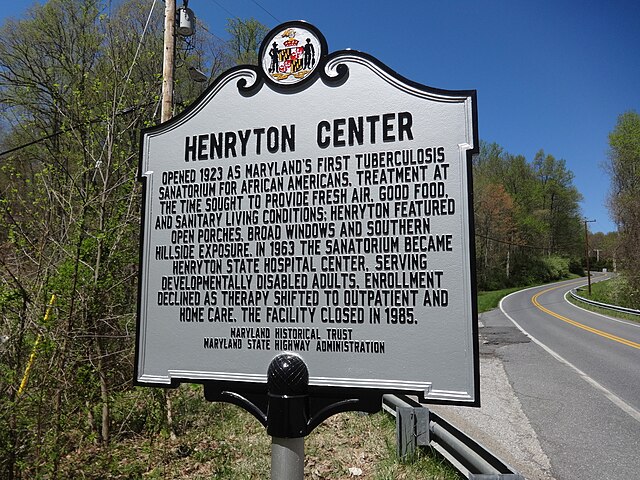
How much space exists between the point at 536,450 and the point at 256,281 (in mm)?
4497

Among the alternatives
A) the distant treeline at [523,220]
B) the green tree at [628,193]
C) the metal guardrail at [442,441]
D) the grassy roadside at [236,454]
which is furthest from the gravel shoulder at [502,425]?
the distant treeline at [523,220]

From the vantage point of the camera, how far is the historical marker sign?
8.11ft

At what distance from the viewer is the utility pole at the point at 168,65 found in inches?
240

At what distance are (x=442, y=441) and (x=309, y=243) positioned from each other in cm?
245

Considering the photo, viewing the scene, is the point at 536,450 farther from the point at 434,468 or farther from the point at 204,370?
the point at 204,370

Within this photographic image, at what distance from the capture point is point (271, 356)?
267 centimetres

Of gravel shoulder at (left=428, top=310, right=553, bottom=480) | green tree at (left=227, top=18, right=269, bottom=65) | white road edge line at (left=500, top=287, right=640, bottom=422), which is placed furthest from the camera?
green tree at (left=227, top=18, right=269, bottom=65)

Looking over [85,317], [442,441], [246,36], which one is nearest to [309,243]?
[442,441]

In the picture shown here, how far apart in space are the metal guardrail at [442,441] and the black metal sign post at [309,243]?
52.8 inches

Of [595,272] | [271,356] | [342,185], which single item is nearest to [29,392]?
[271,356]

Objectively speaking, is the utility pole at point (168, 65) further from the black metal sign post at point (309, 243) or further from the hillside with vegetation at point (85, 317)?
the black metal sign post at point (309, 243)

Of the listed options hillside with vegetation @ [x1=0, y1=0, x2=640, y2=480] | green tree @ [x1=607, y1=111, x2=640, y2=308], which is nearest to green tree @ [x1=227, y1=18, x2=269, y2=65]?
hillside with vegetation @ [x1=0, y1=0, x2=640, y2=480]

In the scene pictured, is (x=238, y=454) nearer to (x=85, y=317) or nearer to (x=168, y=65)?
(x=85, y=317)

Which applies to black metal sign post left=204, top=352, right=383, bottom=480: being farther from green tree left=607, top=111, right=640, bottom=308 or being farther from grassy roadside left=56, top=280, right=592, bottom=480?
green tree left=607, top=111, right=640, bottom=308
